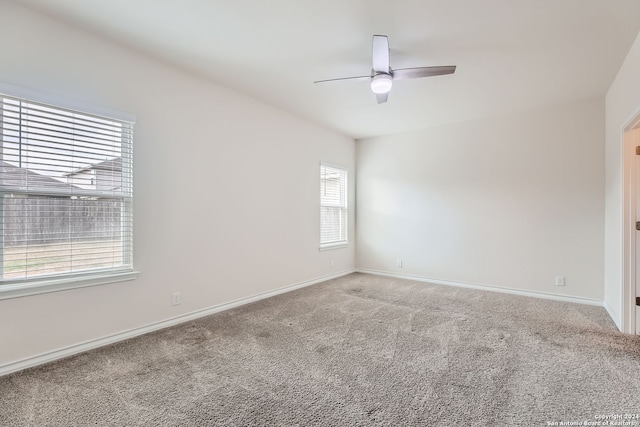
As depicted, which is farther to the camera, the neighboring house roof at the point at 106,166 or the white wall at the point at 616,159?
the white wall at the point at 616,159

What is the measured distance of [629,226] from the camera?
112 inches

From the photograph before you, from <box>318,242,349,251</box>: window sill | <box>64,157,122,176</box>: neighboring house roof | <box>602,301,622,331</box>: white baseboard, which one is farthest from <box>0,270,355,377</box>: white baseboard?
<box>602,301,622,331</box>: white baseboard

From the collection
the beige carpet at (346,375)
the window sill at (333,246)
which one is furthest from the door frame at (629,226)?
the window sill at (333,246)

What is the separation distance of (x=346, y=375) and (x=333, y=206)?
3458 mm

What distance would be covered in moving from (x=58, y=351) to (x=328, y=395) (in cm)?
215

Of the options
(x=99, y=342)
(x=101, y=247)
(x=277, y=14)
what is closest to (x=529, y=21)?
(x=277, y=14)

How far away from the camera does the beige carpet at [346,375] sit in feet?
5.57

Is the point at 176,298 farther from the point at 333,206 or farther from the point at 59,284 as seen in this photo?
the point at 333,206

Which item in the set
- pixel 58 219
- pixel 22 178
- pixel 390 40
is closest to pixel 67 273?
pixel 58 219

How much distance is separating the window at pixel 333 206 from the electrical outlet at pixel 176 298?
2.42 m

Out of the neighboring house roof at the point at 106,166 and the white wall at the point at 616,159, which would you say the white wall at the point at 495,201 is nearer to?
the white wall at the point at 616,159

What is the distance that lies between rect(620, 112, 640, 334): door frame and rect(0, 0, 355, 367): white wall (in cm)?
364

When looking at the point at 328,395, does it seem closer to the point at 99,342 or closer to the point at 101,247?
the point at 99,342

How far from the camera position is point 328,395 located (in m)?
1.88
